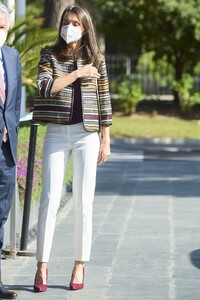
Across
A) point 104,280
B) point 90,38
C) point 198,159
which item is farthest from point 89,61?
point 198,159

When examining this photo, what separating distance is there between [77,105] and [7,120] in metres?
0.56

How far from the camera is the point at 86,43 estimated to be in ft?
22.8

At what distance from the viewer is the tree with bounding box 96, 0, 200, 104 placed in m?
30.1

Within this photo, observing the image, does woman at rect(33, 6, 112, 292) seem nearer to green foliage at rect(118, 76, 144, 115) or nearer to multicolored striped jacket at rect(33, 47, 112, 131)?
multicolored striped jacket at rect(33, 47, 112, 131)

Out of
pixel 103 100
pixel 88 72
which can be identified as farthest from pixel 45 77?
pixel 103 100

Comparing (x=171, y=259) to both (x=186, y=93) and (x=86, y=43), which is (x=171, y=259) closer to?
(x=86, y=43)

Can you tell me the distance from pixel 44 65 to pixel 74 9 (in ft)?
1.44

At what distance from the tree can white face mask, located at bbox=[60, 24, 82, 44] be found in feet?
76.9

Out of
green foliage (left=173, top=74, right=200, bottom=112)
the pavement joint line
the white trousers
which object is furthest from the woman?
green foliage (left=173, top=74, right=200, bottom=112)

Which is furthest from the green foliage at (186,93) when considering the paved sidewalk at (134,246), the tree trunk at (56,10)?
the paved sidewalk at (134,246)

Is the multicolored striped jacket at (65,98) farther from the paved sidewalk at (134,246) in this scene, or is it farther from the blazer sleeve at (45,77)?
the paved sidewalk at (134,246)

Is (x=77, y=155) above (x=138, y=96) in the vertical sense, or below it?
above

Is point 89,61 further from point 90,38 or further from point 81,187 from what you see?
point 81,187

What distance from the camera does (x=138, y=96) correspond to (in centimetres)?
2930
